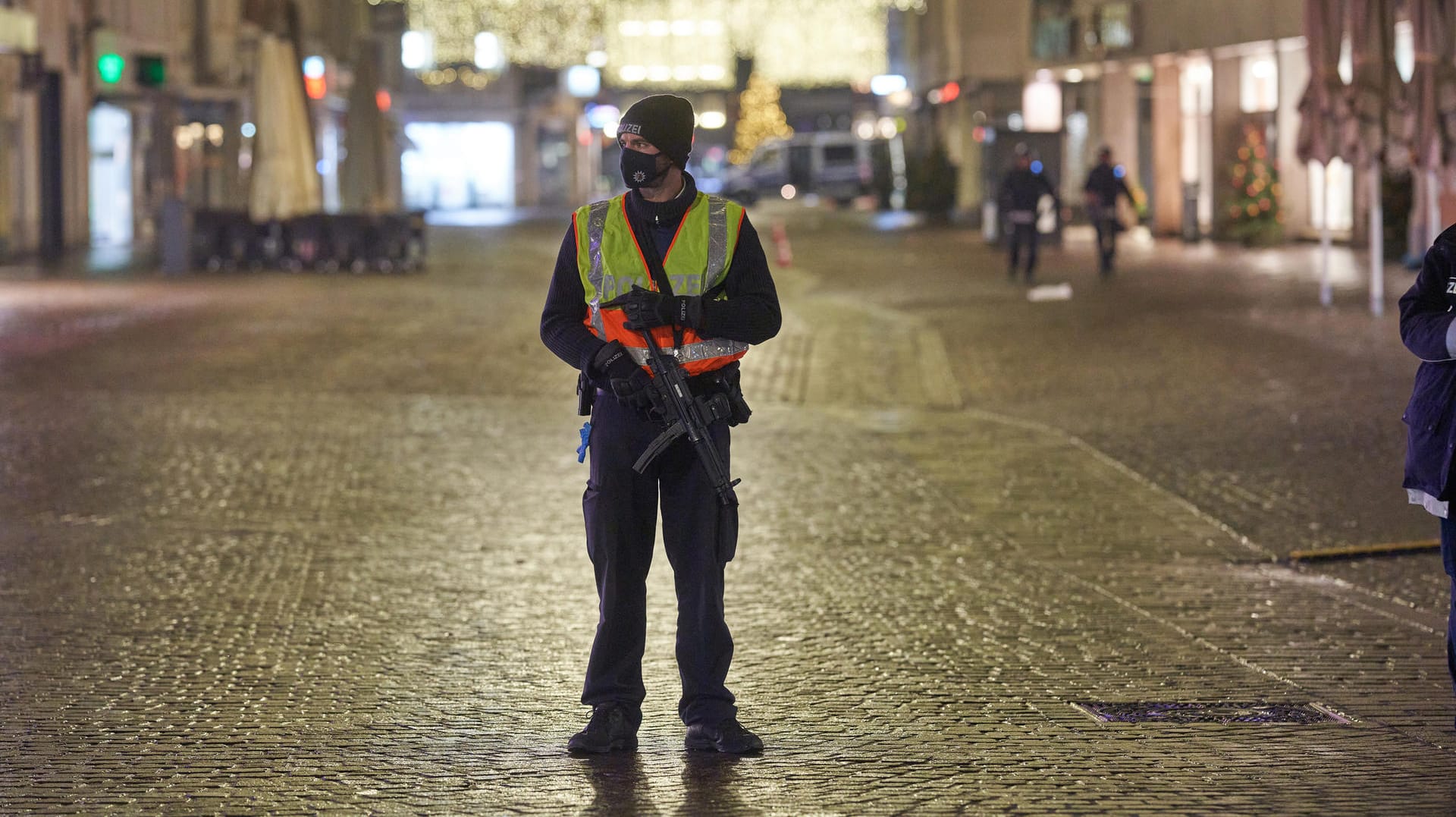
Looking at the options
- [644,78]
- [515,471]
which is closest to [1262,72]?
[515,471]

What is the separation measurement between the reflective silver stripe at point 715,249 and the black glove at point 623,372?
0.27 meters

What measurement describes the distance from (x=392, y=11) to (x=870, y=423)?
35.4 m

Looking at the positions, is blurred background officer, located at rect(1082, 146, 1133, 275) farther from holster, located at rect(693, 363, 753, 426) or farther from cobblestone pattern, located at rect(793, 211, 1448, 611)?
holster, located at rect(693, 363, 753, 426)

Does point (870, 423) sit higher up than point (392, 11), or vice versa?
point (392, 11)

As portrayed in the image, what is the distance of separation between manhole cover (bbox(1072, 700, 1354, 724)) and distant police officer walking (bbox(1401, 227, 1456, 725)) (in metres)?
0.73

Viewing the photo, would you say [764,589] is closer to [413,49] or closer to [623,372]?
[623,372]

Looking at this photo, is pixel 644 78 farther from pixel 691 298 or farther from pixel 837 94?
pixel 691 298

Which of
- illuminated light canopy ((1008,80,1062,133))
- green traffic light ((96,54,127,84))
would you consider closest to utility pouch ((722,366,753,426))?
green traffic light ((96,54,127,84))

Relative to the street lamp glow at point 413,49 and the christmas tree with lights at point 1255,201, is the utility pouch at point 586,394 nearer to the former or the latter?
the christmas tree with lights at point 1255,201

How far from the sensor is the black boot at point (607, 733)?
5.08m

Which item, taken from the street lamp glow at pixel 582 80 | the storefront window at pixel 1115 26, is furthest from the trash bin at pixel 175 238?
the street lamp glow at pixel 582 80

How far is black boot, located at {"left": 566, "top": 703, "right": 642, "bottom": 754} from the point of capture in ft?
16.7

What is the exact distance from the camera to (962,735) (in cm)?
538

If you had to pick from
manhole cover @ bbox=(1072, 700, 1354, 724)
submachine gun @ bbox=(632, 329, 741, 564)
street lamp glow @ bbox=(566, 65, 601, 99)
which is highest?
street lamp glow @ bbox=(566, 65, 601, 99)
